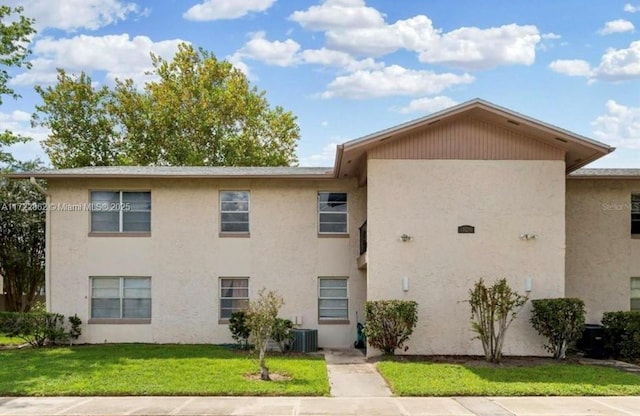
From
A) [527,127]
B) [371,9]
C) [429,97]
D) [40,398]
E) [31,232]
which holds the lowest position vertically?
[40,398]

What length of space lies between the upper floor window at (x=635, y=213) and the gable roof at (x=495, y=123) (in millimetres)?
3121

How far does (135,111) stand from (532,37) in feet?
77.1

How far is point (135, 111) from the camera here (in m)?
34.0

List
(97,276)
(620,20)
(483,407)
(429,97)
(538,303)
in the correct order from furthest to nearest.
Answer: (429,97)
(97,276)
(620,20)
(538,303)
(483,407)

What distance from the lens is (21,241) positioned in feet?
84.0

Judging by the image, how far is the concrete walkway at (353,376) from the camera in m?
10.9

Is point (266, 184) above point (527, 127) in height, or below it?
below

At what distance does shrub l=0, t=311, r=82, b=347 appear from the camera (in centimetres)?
1658

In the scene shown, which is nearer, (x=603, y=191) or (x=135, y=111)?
(x=603, y=191)

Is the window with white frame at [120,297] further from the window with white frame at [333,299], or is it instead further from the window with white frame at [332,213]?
the window with white frame at [332,213]

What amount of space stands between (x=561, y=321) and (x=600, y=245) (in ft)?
14.0

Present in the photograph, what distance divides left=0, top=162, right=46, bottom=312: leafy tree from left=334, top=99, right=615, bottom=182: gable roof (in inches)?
620

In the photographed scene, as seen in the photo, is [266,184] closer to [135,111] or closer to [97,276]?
[97,276]

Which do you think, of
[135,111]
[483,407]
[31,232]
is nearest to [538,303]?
[483,407]
